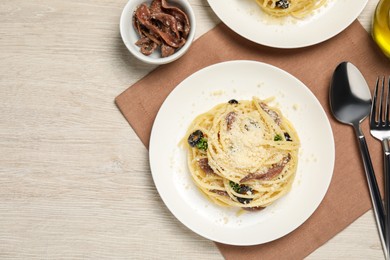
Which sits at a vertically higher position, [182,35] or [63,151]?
[182,35]

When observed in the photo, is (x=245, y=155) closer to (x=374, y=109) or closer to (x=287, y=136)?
(x=287, y=136)

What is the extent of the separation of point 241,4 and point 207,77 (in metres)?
0.41

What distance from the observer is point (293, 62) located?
2674 millimetres

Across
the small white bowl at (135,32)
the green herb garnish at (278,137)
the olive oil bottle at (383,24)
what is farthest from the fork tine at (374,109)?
the small white bowl at (135,32)

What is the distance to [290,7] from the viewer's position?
2.65m

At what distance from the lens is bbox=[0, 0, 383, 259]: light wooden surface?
8.71 ft

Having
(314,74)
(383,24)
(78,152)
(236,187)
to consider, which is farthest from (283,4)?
(78,152)

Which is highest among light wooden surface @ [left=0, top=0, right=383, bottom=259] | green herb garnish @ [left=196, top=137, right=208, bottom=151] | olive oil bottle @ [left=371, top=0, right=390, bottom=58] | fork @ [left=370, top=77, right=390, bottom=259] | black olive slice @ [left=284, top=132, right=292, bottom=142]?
olive oil bottle @ [left=371, top=0, right=390, bottom=58]

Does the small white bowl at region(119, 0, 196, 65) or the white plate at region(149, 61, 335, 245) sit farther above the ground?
the small white bowl at region(119, 0, 196, 65)

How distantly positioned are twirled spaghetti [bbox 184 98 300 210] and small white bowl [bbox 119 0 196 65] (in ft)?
1.10

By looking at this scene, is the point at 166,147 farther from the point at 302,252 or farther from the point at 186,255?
the point at 302,252

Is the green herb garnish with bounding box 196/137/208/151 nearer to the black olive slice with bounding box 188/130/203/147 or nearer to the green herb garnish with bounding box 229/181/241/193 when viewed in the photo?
the black olive slice with bounding box 188/130/203/147

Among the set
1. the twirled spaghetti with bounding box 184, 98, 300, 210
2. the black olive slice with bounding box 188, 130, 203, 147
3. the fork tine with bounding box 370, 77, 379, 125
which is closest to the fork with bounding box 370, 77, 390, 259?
the fork tine with bounding box 370, 77, 379, 125

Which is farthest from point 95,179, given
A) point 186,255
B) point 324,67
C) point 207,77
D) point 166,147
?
point 324,67
